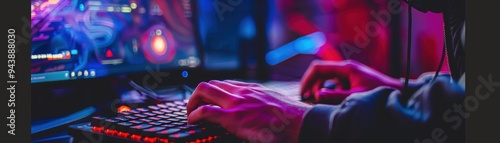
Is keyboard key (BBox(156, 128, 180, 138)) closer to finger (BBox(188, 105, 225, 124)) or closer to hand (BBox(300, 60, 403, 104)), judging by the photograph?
finger (BBox(188, 105, 225, 124))

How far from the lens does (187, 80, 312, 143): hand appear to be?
63 centimetres

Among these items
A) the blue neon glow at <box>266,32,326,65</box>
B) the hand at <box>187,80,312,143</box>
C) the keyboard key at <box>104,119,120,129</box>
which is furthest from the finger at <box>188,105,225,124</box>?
the blue neon glow at <box>266,32,326,65</box>

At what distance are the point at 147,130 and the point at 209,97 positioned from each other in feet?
0.40

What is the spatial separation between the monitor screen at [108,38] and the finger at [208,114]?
0.34 meters

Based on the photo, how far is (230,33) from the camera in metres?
1.36

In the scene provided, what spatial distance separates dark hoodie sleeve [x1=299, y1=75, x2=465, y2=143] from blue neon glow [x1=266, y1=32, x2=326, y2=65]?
927mm

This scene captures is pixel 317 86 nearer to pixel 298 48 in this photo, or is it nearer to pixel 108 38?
pixel 108 38

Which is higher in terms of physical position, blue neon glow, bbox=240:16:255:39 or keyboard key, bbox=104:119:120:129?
blue neon glow, bbox=240:16:255:39

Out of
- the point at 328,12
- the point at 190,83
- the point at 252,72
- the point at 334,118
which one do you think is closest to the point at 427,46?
the point at 328,12

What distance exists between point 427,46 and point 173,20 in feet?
2.99

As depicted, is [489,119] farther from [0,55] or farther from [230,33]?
[230,33]

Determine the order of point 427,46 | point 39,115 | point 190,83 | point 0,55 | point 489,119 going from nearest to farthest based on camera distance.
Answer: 1. point 489,119
2. point 0,55
3. point 39,115
4. point 190,83
5. point 427,46

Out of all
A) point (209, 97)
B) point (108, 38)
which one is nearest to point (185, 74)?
point (108, 38)

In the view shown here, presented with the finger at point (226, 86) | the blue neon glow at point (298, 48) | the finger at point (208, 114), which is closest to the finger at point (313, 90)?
the finger at point (226, 86)
